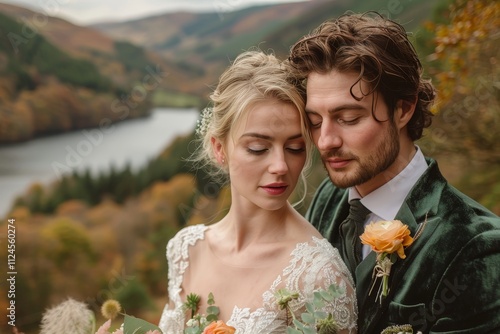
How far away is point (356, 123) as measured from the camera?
9.52ft

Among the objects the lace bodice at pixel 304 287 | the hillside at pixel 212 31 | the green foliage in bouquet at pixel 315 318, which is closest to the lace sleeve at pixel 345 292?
the lace bodice at pixel 304 287

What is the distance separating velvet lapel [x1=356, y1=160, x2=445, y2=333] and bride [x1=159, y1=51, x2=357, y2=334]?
0.38 ft

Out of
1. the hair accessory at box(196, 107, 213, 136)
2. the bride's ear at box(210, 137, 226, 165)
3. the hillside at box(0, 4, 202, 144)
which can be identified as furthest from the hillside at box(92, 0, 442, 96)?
the bride's ear at box(210, 137, 226, 165)

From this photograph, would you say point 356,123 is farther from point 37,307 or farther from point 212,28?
point 212,28

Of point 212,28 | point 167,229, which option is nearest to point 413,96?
point 167,229

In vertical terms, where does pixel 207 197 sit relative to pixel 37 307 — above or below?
above

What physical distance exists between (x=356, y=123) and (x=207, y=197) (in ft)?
21.7

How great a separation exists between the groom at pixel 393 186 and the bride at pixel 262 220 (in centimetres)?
14

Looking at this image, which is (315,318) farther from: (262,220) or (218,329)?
(262,220)

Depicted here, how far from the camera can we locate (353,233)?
3092 millimetres

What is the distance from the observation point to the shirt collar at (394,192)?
9.75 feet

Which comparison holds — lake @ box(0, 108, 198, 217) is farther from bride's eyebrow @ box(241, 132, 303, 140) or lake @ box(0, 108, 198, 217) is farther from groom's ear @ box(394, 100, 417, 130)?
groom's ear @ box(394, 100, 417, 130)

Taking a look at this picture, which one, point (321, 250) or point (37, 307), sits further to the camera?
point (37, 307)

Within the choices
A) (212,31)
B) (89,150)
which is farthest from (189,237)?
(212,31)
